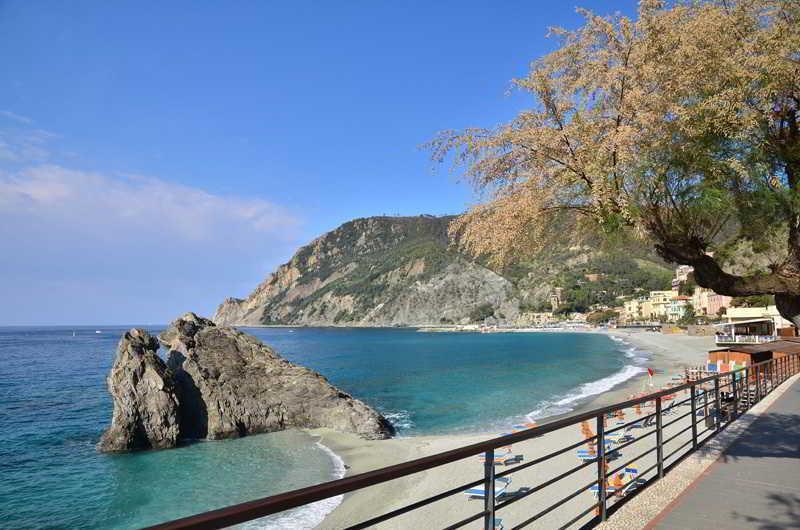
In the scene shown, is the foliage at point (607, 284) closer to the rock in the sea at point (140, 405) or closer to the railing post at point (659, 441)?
the rock in the sea at point (140, 405)

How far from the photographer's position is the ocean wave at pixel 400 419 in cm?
2572

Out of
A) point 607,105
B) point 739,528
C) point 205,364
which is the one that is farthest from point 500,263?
point 205,364

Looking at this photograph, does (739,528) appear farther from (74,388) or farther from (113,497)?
(74,388)

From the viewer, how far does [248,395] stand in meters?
25.2

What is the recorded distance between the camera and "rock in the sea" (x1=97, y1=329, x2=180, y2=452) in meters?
21.8

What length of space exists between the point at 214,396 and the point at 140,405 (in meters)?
3.22

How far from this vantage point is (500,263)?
6.12 meters

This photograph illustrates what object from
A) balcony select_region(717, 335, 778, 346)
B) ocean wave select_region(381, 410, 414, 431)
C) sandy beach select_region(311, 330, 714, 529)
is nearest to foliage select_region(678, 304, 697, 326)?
balcony select_region(717, 335, 778, 346)

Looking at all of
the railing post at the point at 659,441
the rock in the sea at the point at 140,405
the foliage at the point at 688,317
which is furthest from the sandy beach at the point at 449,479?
the foliage at the point at 688,317

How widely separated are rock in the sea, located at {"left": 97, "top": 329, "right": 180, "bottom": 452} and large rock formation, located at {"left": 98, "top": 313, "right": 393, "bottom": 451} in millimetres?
40

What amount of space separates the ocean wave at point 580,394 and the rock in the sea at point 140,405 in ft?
56.5

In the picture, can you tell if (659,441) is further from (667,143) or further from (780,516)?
(667,143)

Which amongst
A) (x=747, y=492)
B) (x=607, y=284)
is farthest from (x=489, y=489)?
(x=607, y=284)

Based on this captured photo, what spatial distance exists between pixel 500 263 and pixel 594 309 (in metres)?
177
